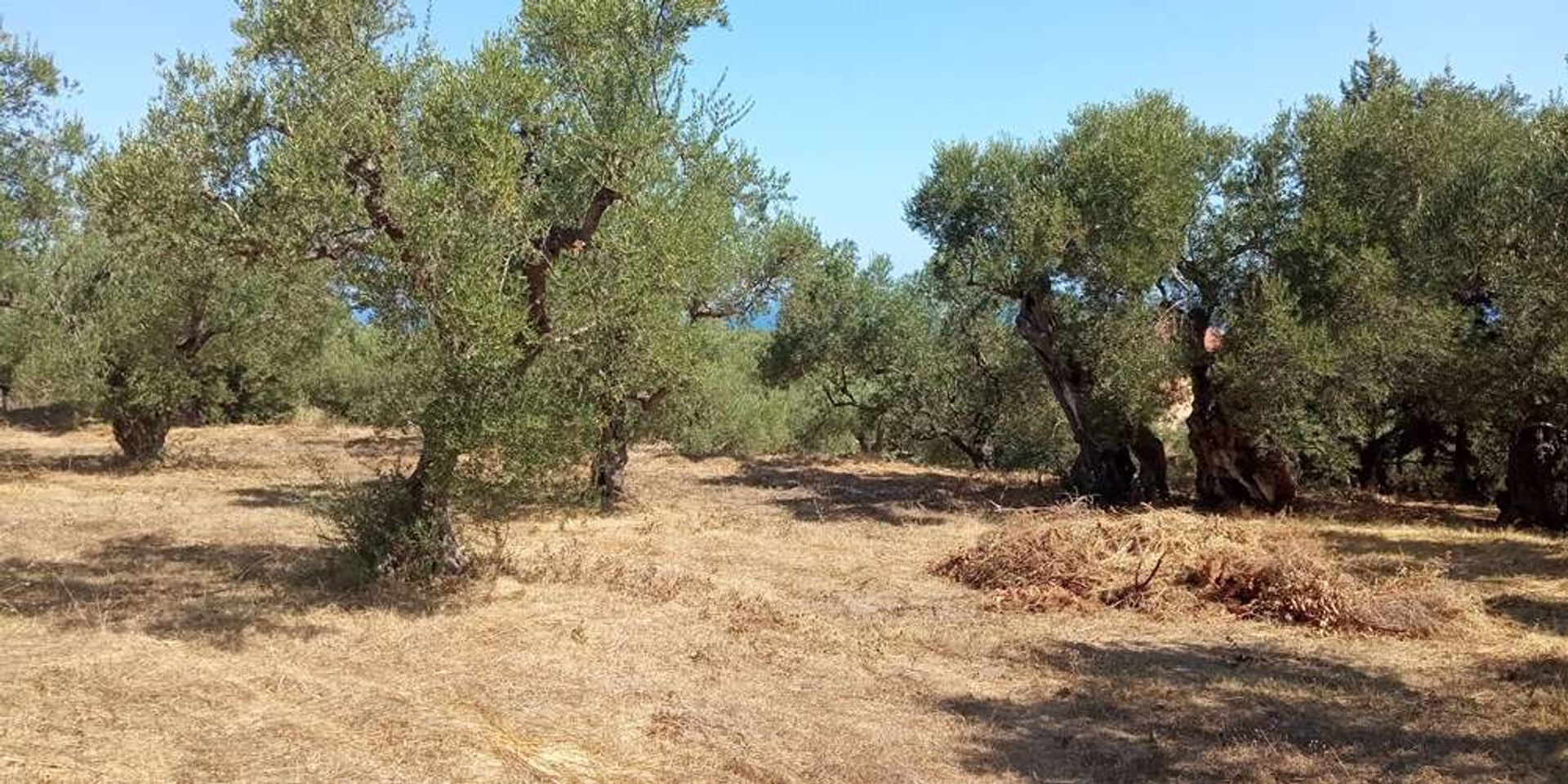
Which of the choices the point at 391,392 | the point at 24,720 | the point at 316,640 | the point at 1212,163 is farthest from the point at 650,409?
the point at 24,720

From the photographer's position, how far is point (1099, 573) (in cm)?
1374

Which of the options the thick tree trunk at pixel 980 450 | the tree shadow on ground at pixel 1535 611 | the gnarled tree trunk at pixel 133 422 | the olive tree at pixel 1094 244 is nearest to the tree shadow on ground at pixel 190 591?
the gnarled tree trunk at pixel 133 422

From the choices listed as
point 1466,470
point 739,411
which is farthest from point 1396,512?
point 739,411

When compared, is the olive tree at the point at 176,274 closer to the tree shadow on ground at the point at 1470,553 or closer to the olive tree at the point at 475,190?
the olive tree at the point at 475,190

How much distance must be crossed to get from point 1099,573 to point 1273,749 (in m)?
5.54

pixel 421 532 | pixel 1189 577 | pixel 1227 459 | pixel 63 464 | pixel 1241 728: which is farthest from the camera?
pixel 63 464

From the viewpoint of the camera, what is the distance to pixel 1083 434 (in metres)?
21.9

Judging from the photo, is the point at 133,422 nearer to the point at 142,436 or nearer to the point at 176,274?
the point at 142,436

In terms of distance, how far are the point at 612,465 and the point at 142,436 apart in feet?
33.8

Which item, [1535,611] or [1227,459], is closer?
[1535,611]

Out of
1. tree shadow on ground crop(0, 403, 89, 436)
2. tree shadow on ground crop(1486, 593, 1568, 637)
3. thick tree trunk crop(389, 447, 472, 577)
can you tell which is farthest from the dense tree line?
tree shadow on ground crop(1486, 593, 1568, 637)

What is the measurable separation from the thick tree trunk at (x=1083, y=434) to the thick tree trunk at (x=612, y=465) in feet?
26.0

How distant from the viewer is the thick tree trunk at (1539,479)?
753 inches

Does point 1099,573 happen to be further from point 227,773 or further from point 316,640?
point 227,773
